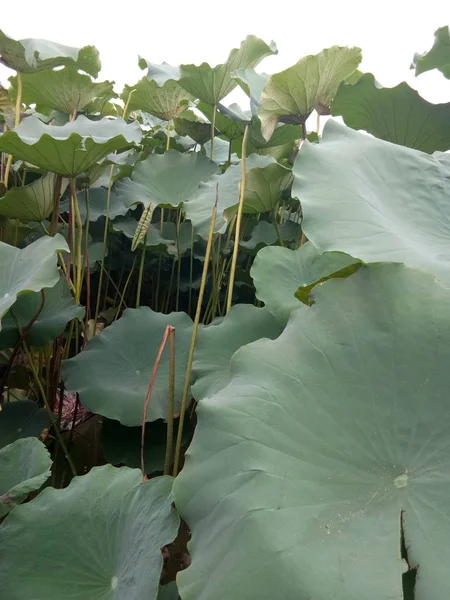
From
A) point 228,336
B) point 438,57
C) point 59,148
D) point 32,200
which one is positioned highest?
point 438,57

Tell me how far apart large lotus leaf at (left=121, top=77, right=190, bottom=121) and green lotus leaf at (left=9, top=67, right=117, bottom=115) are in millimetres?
86

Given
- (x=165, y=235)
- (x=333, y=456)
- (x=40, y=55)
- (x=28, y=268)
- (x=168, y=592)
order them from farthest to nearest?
(x=165, y=235), (x=40, y=55), (x=28, y=268), (x=168, y=592), (x=333, y=456)

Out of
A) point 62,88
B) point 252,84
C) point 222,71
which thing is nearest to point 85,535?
point 252,84

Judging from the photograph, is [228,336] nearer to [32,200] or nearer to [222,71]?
[32,200]

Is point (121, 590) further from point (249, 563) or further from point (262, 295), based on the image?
point (262, 295)

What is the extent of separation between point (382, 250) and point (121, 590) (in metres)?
0.48

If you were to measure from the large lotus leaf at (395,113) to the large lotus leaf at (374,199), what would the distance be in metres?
0.25

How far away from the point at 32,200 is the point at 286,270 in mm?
542

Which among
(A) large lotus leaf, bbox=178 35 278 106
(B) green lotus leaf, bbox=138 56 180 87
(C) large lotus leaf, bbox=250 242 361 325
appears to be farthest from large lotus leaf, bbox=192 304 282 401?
(B) green lotus leaf, bbox=138 56 180 87

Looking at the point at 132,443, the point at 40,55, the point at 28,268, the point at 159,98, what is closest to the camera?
the point at 28,268

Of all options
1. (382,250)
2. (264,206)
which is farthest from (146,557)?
(264,206)

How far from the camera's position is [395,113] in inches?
40.4

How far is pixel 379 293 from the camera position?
55 centimetres

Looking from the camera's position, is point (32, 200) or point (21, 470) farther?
point (32, 200)
